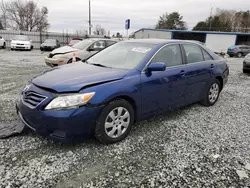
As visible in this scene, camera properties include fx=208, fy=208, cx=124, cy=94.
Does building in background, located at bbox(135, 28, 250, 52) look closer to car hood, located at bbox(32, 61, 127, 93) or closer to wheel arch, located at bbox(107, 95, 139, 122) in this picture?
wheel arch, located at bbox(107, 95, 139, 122)

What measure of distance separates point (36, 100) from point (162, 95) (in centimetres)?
198

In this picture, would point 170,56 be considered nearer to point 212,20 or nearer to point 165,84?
point 165,84

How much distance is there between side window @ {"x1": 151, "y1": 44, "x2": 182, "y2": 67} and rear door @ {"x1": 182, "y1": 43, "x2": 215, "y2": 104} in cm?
22

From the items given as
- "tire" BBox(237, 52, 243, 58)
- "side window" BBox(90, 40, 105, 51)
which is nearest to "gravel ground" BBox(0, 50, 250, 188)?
"side window" BBox(90, 40, 105, 51)

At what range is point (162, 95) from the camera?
355 cm

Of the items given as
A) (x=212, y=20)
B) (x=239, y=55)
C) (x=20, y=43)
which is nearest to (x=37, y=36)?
(x=20, y=43)

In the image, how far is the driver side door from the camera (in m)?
3.31

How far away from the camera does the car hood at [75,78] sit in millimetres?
2688

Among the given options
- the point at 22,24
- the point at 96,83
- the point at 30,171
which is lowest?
the point at 30,171

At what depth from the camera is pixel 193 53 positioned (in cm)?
436

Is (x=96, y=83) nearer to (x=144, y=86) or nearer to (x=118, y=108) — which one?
(x=118, y=108)

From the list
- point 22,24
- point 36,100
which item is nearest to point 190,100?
point 36,100

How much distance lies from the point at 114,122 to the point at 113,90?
0.48 m

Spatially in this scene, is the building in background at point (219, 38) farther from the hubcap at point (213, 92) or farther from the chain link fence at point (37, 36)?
the hubcap at point (213, 92)
